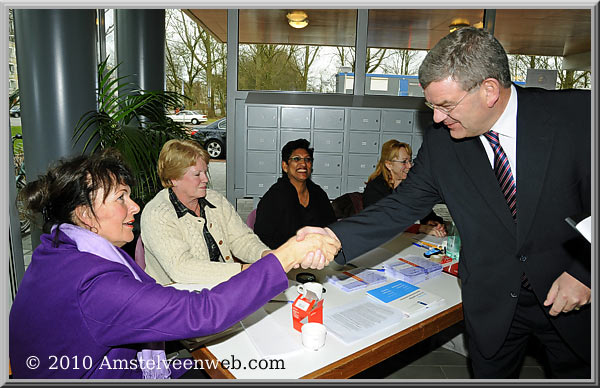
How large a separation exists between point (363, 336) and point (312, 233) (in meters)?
0.48

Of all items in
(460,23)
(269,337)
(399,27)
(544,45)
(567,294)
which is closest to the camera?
(567,294)

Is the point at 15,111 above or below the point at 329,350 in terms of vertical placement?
above

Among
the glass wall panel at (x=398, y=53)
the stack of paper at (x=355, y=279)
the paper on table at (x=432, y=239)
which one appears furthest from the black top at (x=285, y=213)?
the glass wall panel at (x=398, y=53)

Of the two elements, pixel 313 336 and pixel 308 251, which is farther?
pixel 308 251

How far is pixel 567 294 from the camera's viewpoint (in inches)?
53.8

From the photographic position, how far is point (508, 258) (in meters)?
1.50

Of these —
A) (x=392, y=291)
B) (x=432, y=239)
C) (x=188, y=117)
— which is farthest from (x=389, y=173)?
(x=188, y=117)

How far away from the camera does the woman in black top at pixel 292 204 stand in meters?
3.01

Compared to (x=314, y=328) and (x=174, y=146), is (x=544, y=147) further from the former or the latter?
(x=174, y=146)

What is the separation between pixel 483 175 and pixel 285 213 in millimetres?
1763

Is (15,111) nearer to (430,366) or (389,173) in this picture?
(389,173)

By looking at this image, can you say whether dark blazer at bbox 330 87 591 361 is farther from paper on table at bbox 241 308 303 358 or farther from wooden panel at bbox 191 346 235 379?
wooden panel at bbox 191 346 235 379

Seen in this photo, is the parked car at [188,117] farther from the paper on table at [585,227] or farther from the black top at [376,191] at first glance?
the paper on table at [585,227]

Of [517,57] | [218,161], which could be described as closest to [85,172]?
[517,57]
